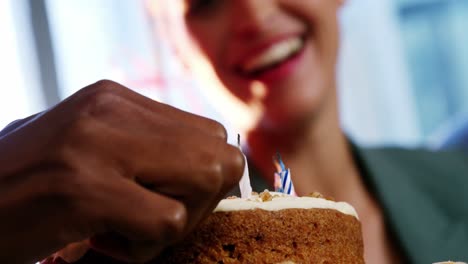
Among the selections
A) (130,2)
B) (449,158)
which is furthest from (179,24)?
(130,2)

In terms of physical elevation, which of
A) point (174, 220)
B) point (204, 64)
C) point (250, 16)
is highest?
point (174, 220)

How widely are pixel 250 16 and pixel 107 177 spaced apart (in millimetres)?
1031

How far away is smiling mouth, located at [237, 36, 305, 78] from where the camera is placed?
154cm

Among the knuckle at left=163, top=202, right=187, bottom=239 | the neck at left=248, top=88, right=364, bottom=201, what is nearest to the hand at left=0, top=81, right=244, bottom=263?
the knuckle at left=163, top=202, right=187, bottom=239

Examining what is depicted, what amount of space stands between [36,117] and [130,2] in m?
2.13

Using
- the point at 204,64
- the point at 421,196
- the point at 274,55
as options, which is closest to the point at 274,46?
the point at 274,55

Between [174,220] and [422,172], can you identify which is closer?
[174,220]

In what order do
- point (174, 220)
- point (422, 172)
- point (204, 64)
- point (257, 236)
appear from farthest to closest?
point (422, 172), point (204, 64), point (257, 236), point (174, 220)

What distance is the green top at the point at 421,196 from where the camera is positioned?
1.53 metres

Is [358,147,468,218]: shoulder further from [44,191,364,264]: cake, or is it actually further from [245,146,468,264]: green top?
[44,191,364,264]: cake

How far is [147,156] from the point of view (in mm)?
510

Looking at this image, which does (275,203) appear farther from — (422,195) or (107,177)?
(422,195)

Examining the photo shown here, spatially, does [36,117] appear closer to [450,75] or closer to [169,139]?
[169,139]

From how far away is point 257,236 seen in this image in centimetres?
63
